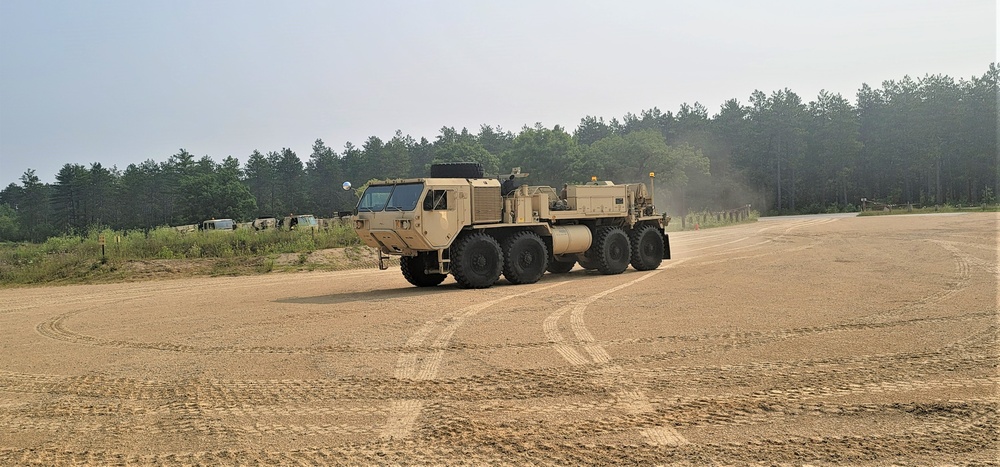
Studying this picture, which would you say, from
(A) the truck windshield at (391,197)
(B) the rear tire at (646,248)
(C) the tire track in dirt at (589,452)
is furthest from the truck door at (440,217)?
(C) the tire track in dirt at (589,452)

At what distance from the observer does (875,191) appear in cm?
8594

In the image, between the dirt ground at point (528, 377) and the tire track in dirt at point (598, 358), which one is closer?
the dirt ground at point (528, 377)

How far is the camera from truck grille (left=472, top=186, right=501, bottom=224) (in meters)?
17.2

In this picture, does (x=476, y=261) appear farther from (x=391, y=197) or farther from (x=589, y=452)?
(x=589, y=452)

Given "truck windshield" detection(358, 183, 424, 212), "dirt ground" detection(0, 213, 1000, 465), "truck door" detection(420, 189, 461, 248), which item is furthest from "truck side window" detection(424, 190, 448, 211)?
"dirt ground" detection(0, 213, 1000, 465)

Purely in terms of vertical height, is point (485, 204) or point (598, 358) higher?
point (485, 204)

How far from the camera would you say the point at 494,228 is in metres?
17.8

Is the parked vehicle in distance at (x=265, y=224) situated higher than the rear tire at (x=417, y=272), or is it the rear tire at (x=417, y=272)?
the parked vehicle in distance at (x=265, y=224)

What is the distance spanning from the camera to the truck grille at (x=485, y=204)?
1717cm

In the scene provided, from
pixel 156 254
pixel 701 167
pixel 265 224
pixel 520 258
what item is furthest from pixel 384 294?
pixel 701 167

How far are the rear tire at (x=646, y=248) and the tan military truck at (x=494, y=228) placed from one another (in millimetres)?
26

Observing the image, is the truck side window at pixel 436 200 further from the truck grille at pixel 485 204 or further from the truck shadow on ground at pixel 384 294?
the truck shadow on ground at pixel 384 294

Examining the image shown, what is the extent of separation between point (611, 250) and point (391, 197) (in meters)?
6.02

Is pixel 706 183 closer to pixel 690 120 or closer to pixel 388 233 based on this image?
pixel 690 120
